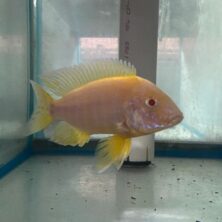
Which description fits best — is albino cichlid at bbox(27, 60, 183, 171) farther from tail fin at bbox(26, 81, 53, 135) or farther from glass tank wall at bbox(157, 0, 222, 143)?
glass tank wall at bbox(157, 0, 222, 143)

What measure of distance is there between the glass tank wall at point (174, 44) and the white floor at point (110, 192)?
21 centimetres

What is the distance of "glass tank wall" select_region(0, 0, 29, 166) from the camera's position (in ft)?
4.07

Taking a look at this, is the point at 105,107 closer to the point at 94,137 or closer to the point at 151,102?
the point at 151,102

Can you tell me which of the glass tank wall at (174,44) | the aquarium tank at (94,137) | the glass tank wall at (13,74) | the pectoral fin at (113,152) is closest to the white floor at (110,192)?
the aquarium tank at (94,137)

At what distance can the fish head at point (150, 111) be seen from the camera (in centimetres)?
36

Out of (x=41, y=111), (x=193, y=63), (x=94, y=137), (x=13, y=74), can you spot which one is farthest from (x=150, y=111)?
(x=193, y=63)

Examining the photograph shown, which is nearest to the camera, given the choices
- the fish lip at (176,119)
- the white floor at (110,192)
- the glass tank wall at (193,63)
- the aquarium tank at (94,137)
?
the fish lip at (176,119)

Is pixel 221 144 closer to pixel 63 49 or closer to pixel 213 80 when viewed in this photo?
pixel 213 80

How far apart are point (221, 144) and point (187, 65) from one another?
0.33 meters

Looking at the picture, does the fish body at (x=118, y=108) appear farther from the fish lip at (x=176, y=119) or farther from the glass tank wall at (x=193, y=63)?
the glass tank wall at (x=193, y=63)

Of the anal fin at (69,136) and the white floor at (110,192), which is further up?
the anal fin at (69,136)

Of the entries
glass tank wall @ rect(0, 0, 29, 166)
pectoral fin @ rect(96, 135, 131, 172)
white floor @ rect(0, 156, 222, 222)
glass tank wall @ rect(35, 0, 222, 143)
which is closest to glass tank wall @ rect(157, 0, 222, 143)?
glass tank wall @ rect(35, 0, 222, 143)

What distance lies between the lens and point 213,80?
1498mm

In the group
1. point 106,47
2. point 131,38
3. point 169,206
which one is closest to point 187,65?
point 106,47
